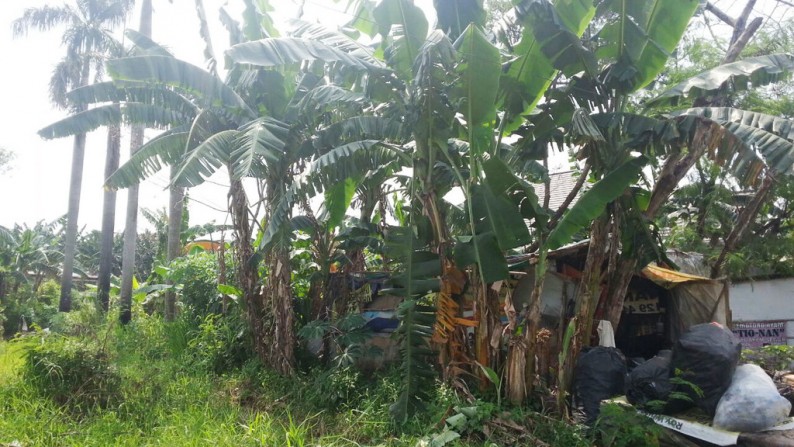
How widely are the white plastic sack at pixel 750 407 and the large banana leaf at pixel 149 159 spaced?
23.4ft

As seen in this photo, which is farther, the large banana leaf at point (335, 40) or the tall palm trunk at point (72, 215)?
the tall palm trunk at point (72, 215)

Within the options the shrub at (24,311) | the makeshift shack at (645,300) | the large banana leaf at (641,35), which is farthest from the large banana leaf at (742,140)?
the shrub at (24,311)

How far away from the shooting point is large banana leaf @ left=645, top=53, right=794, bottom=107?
6.74m

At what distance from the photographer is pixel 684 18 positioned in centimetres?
650

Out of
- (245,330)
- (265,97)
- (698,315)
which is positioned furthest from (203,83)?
(698,315)

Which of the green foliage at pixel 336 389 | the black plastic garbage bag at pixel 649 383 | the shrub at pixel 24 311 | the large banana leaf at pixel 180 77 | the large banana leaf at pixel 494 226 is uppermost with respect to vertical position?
the large banana leaf at pixel 180 77

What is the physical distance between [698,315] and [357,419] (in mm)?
5513

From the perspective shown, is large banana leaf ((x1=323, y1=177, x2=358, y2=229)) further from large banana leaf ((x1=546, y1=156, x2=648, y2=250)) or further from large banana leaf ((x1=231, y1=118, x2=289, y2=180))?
large banana leaf ((x1=546, y1=156, x2=648, y2=250))

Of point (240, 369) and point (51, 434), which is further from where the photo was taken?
point (240, 369)

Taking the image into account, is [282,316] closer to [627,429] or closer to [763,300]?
[627,429]

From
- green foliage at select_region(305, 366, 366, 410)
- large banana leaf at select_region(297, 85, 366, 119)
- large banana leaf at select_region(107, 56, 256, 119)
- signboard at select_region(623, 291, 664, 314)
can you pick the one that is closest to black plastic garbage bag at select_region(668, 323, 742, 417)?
green foliage at select_region(305, 366, 366, 410)

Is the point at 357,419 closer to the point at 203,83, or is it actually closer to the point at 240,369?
the point at 240,369

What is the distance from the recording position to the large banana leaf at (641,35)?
6.45 metres

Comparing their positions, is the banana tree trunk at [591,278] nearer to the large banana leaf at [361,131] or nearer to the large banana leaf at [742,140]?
the large banana leaf at [742,140]
